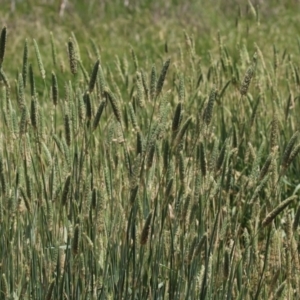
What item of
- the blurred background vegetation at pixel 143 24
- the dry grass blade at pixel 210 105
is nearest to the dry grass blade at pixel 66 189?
the dry grass blade at pixel 210 105

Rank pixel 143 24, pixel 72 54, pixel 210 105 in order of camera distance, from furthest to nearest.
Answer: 1. pixel 143 24
2. pixel 72 54
3. pixel 210 105

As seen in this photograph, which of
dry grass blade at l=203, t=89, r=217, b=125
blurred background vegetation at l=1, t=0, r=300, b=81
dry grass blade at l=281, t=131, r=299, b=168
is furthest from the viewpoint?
blurred background vegetation at l=1, t=0, r=300, b=81

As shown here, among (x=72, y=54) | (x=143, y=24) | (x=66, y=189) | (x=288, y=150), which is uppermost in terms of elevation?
(x=72, y=54)

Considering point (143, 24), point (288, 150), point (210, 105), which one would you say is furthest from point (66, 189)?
point (143, 24)

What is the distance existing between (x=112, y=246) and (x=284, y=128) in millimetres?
1338

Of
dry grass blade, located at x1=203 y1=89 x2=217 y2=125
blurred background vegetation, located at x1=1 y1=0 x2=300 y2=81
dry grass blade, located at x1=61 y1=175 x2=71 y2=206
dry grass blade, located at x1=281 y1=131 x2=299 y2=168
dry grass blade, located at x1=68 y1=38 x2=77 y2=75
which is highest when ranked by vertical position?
dry grass blade, located at x1=68 y1=38 x2=77 y2=75

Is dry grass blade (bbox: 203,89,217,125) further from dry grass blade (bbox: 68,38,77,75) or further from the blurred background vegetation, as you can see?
the blurred background vegetation

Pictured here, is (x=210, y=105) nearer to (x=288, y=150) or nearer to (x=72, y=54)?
(x=288, y=150)

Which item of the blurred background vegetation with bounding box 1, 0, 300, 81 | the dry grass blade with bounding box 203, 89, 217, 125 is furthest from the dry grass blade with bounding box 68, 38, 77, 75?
the blurred background vegetation with bounding box 1, 0, 300, 81

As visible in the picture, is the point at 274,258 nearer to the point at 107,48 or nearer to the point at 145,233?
the point at 145,233

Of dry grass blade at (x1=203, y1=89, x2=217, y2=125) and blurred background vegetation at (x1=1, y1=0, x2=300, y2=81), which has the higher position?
dry grass blade at (x1=203, y1=89, x2=217, y2=125)

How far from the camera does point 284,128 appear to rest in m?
3.19

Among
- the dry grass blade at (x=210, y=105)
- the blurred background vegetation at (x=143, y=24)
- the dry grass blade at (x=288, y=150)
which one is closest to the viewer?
the dry grass blade at (x=288, y=150)

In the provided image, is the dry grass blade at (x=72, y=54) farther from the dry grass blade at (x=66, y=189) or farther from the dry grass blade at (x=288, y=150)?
the dry grass blade at (x=288, y=150)
